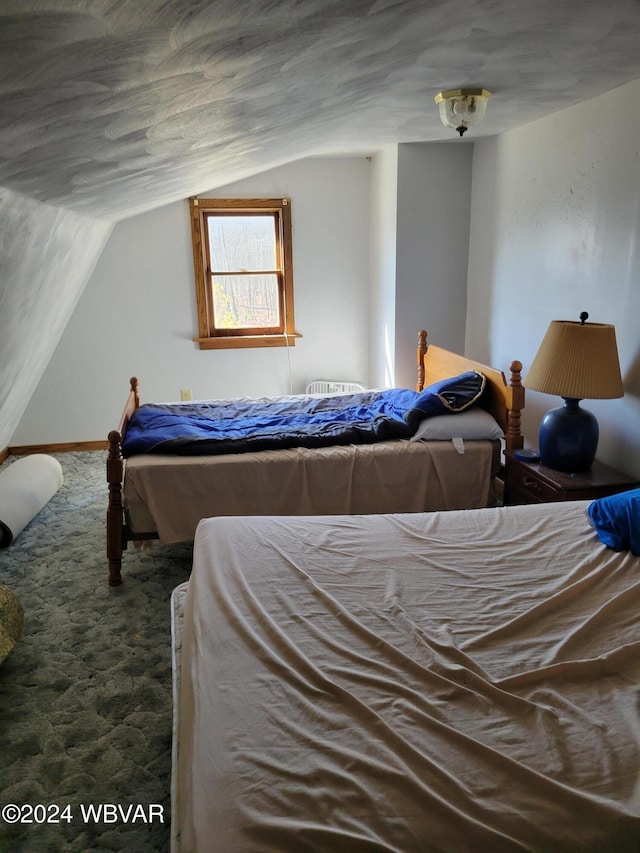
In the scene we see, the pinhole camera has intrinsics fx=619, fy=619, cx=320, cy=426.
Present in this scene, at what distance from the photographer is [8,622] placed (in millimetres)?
2297

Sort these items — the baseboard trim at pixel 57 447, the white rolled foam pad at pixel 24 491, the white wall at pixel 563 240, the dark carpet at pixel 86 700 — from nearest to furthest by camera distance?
the dark carpet at pixel 86 700
the white wall at pixel 563 240
the white rolled foam pad at pixel 24 491
the baseboard trim at pixel 57 447

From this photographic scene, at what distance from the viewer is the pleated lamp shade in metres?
2.54

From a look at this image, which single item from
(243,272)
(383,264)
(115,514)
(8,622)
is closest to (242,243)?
(243,272)

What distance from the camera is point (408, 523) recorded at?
7.18 feet

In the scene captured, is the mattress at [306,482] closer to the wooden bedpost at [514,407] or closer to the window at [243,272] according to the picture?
the wooden bedpost at [514,407]

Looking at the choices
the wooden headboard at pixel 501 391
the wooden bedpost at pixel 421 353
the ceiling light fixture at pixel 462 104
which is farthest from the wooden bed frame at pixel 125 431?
the ceiling light fixture at pixel 462 104

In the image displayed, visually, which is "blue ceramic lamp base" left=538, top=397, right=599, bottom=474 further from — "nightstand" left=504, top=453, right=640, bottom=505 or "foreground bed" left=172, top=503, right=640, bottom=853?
"foreground bed" left=172, top=503, right=640, bottom=853

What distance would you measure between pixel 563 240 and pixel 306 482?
1.80m

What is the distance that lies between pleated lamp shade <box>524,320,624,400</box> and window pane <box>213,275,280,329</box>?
9.13ft

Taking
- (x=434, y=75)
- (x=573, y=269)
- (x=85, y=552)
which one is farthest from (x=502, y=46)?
(x=85, y=552)

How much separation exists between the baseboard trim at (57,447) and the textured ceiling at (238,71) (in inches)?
92.9

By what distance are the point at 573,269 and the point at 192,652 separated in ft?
8.53

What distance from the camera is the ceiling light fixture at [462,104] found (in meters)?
2.53

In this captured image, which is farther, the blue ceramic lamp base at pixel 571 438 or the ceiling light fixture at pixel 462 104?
the blue ceramic lamp base at pixel 571 438
